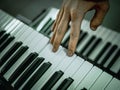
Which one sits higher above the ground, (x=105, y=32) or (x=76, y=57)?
(x=105, y=32)

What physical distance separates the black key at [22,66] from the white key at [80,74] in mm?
448

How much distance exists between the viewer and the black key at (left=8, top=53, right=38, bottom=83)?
2.33 m

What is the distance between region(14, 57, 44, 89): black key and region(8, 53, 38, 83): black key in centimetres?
5

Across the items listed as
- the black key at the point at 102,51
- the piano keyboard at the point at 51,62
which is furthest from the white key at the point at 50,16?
the black key at the point at 102,51

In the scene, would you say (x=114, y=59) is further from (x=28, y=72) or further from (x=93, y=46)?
(x=28, y=72)

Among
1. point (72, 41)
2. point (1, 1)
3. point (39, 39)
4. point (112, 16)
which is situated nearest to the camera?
point (72, 41)

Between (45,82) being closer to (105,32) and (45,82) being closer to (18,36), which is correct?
(18,36)

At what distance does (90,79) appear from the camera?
2.13m

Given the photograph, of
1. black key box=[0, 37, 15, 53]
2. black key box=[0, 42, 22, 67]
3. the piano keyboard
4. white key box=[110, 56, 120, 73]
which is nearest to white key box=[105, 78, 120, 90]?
the piano keyboard

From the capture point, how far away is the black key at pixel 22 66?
2.33 m

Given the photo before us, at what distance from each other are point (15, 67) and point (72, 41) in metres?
0.56

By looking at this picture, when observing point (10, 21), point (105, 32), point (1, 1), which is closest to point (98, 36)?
point (105, 32)

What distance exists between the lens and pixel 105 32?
120 inches

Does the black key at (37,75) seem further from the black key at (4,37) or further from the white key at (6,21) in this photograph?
the white key at (6,21)
